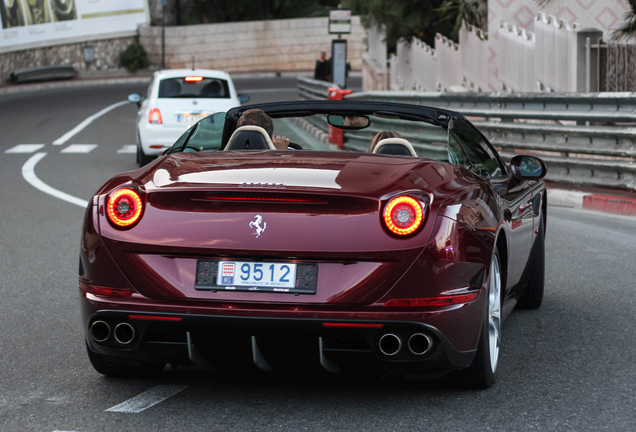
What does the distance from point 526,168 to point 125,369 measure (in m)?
2.48

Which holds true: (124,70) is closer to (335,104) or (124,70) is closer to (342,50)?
(342,50)

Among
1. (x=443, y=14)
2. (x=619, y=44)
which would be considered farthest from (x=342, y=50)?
(x=619, y=44)

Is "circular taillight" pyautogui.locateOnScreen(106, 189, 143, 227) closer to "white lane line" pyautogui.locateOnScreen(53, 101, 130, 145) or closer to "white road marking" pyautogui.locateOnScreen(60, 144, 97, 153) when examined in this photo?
"white road marking" pyautogui.locateOnScreen(60, 144, 97, 153)

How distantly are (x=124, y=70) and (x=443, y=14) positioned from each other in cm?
2437

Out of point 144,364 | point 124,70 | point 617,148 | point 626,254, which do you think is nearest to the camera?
point 144,364

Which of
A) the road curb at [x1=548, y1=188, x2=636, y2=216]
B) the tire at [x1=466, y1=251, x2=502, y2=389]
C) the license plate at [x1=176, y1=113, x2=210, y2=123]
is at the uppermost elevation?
the license plate at [x1=176, y1=113, x2=210, y2=123]

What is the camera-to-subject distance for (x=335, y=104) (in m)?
5.58

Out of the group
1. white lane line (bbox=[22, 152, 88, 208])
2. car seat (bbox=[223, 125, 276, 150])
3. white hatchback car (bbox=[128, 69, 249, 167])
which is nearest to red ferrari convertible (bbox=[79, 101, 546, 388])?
car seat (bbox=[223, 125, 276, 150])

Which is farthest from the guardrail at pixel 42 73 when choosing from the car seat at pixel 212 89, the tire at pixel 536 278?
the tire at pixel 536 278

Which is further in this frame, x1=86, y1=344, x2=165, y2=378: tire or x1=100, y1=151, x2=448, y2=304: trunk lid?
x1=86, y1=344, x2=165, y2=378: tire

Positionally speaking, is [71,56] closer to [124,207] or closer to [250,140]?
[250,140]

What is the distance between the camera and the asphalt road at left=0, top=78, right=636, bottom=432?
163 inches

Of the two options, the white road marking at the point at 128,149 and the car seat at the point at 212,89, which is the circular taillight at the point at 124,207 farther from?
the white road marking at the point at 128,149

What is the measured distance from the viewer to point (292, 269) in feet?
13.3
